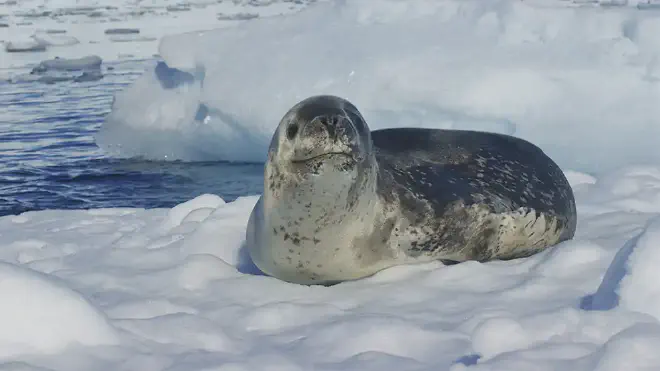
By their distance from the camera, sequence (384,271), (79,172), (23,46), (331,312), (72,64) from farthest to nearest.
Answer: (23,46) < (72,64) < (79,172) < (384,271) < (331,312)

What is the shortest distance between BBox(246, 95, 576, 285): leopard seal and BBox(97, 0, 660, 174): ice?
3008mm

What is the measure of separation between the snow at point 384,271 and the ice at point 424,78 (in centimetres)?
2

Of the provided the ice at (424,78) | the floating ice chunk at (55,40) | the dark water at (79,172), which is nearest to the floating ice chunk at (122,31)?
the floating ice chunk at (55,40)

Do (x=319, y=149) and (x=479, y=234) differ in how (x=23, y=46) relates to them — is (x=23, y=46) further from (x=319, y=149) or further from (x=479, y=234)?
(x=319, y=149)

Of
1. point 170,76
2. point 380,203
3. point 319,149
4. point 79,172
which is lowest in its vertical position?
point 79,172

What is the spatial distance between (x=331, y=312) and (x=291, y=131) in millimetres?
610

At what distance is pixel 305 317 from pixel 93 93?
10.1 metres

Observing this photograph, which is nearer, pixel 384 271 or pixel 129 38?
pixel 384 271

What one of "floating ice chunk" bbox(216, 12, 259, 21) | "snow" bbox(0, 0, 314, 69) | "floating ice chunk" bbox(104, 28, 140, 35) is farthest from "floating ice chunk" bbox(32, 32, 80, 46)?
"floating ice chunk" bbox(216, 12, 259, 21)

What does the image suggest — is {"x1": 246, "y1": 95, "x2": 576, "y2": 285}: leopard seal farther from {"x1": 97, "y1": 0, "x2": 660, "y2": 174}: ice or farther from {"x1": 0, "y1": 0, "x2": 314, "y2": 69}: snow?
{"x1": 0, "y1": 0, "x2": 314, "y2": 69}: snow

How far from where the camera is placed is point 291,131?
9.12 ft

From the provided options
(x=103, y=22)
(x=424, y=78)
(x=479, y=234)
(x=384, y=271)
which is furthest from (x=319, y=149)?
(x=103, y=22)

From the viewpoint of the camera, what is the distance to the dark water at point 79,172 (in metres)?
6.67

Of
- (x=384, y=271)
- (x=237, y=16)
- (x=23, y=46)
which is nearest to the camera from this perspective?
(x=384, y=271)
